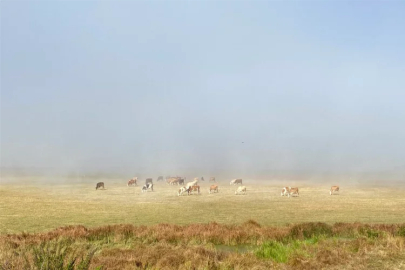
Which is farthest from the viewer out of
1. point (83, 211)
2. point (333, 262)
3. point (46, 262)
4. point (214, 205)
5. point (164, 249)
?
point (214, 205)

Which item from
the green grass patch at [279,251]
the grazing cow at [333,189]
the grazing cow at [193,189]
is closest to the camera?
the green grass patch at [279,251]

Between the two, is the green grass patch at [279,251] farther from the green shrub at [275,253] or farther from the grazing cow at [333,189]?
the grazing cow at [333,189]

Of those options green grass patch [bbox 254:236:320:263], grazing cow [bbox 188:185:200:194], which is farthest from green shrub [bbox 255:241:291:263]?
grazing cow [bbox 188:185:200:194]

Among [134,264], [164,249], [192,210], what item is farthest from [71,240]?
[192,210]

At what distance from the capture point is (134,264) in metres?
12.0

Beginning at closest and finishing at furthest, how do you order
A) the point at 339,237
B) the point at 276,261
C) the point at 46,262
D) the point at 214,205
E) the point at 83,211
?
the point at 46,262 < the point at 276,261 < the point at 339,237 < the point at 83,211 < the point at 214,205

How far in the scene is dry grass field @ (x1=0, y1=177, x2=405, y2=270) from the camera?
39.8 feet

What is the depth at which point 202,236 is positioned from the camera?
18.3 meters

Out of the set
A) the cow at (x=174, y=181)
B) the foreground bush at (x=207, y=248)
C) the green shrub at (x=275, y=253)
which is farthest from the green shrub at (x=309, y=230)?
the cow at (x=174, y=181)

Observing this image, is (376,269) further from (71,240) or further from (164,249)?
(71,240)

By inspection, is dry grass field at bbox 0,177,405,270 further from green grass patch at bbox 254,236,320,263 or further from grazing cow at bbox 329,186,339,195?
grazing cow at bbox 329,186,339,195

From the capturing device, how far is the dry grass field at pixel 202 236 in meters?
12.1

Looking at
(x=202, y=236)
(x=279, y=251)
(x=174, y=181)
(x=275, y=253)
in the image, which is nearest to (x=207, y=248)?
(x=202, y=236)

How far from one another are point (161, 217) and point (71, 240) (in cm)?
914
